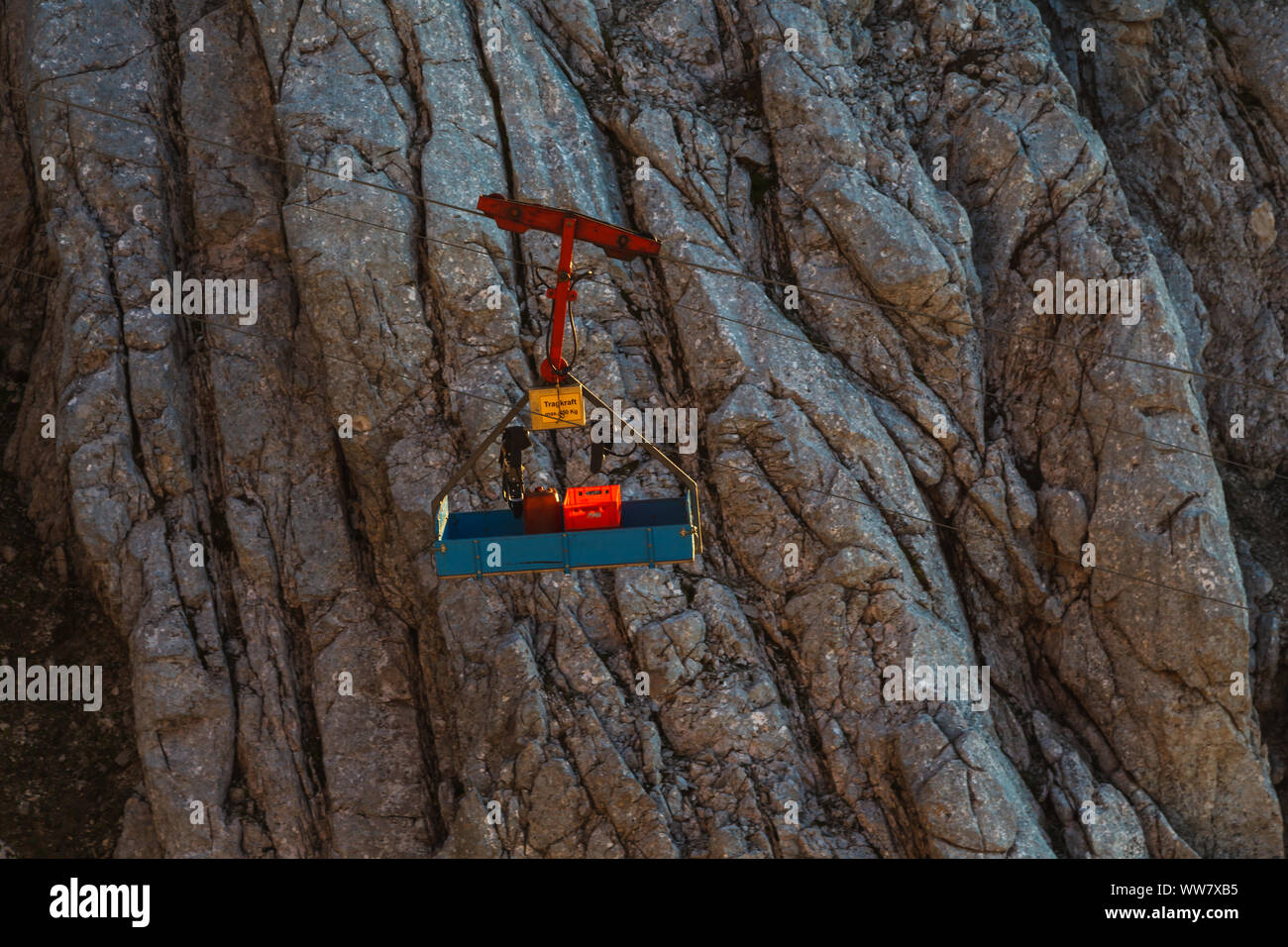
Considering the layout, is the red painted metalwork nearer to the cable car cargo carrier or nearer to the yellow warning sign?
the cable car cargo carrier

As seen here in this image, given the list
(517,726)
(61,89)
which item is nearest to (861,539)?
(517,726)

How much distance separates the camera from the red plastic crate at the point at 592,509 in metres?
14.5

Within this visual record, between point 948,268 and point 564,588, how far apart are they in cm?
729

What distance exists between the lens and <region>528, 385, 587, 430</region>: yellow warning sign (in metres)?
14.2

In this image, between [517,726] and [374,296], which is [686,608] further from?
[374,296]

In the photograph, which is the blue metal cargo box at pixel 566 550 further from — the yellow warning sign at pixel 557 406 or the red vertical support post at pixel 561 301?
the red vertical support post at pixel 561 301

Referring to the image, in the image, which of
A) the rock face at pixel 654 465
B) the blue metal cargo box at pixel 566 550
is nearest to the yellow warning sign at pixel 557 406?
the blue metal cargo box at pixel 566 550

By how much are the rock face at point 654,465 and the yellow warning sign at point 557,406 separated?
4.64 metres

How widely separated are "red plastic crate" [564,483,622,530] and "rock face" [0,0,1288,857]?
4.11 m

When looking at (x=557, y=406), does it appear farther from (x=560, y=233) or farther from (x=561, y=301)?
(x=560, y=233)

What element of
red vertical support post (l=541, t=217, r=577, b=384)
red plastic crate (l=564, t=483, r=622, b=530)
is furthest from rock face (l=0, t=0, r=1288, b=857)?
red vertical support post (l=541, t=217, r=577, b=384)

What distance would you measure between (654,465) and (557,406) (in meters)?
5.24

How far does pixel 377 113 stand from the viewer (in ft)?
65.6

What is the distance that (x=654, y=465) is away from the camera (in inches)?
762
